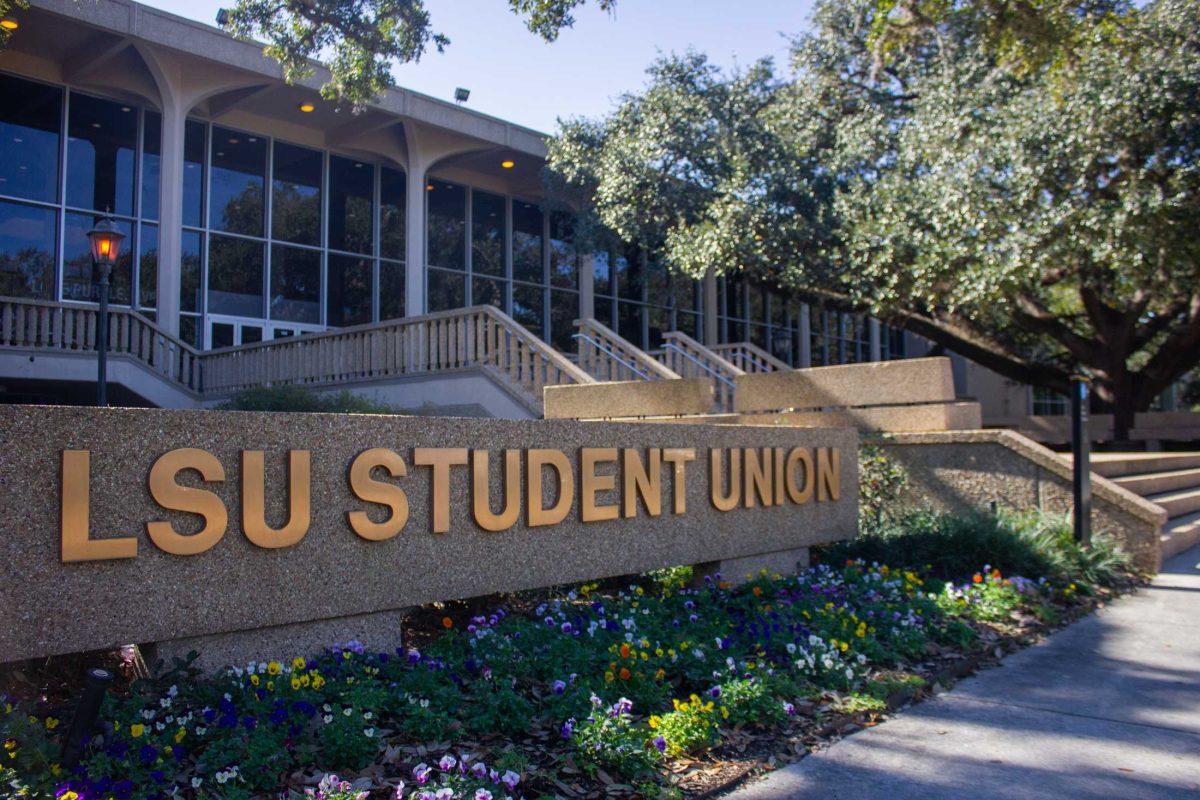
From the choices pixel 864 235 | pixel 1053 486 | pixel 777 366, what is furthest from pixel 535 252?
pixel 1053 486

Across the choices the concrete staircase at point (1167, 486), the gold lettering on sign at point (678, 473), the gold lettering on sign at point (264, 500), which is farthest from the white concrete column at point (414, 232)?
the gold lettering on sign at point (264, 500)

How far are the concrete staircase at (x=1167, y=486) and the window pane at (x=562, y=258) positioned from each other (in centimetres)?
1538

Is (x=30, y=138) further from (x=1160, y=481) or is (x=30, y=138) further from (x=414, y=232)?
(x=1160, y=481)

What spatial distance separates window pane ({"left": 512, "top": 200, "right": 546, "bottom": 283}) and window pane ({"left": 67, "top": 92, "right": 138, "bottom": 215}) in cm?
940

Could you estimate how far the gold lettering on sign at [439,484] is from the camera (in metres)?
5.23

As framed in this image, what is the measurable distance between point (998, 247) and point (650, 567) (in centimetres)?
1020

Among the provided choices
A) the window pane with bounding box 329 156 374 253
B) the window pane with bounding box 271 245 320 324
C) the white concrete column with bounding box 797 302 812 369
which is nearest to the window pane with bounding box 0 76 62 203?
the window pane with bounding box 271 245 320 324

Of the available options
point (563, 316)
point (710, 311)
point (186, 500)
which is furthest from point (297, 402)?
point (710, 311)

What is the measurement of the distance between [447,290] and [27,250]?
355 inches

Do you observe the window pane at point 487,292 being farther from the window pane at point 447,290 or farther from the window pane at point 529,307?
the window pane at point 529,307

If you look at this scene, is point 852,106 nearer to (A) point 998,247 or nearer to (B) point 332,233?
(A) point 998,247

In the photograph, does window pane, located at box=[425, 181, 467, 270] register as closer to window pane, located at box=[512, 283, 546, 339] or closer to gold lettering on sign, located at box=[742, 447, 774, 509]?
window pane, located at box=[512, 283, 546, 339]

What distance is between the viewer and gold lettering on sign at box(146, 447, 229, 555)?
4.15 metres

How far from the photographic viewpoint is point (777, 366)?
65.7 feet
